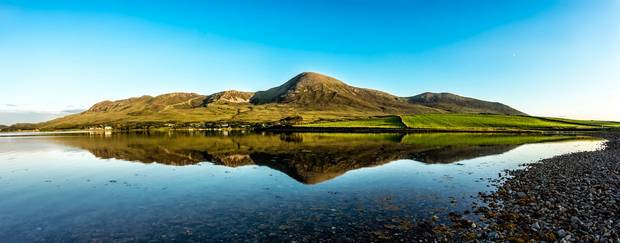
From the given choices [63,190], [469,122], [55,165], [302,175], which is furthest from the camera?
[469,122]

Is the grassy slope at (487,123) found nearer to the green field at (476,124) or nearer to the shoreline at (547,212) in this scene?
the green field at (476,124)

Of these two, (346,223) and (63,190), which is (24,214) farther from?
(346,223)

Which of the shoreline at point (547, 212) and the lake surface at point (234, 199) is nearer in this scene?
the shoreline at point (547, 212)

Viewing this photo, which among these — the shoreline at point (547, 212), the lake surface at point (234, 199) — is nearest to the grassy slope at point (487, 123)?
the lake surface at point (234, 199)

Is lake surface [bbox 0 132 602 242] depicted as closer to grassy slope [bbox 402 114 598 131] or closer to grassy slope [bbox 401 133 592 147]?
grassy slope [bbox 401 133 592 147]

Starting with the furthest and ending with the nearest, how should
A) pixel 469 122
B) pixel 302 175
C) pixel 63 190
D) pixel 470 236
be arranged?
1. pixel 469 122
2. pixel 302 175
3. pixel 63 190
4. pixel 470 236

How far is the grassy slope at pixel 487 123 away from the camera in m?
130

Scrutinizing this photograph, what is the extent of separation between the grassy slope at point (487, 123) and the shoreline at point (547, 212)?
349ft

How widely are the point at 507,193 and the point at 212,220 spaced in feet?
64.3

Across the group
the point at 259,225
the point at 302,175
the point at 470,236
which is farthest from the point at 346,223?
the point at 302,175

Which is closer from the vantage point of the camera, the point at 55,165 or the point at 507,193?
the point at 507,193

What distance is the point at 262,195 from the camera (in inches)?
1039

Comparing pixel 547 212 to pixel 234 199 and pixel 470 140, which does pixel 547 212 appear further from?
pixel 470 140

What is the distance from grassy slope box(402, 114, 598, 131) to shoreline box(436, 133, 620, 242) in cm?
10624
